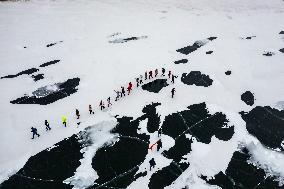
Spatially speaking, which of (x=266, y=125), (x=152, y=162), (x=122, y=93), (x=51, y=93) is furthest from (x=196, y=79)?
(x=51, y=93)

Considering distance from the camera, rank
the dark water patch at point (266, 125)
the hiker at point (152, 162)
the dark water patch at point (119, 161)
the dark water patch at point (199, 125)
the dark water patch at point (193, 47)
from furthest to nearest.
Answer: the dark water patch at point (193, 47) < the dark water patch at point (199, 125) < the dark water patch at point (266, 125) < the hiker at point (152, 162) < the dark water patch at point (119, 161)

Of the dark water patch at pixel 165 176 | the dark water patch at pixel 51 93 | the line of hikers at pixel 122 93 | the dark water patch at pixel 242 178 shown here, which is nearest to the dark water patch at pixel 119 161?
the dark water patch at pixel 165 176

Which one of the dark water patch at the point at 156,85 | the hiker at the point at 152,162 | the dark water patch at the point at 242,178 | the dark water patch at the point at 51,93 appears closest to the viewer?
the dark water patch at the point at 242,178

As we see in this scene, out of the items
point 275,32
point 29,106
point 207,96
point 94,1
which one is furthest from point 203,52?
point 94,1

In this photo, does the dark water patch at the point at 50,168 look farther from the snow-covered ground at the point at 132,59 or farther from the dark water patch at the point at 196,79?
the dark water patch at the point at 196,79

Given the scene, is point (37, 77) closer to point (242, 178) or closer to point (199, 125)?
point (199, 125)

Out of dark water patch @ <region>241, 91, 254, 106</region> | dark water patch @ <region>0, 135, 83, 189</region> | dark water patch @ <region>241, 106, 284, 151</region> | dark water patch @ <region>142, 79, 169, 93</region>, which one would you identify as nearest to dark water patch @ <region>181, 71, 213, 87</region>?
A: dark water patch @ <region>142, 79, 169, 93</region>
